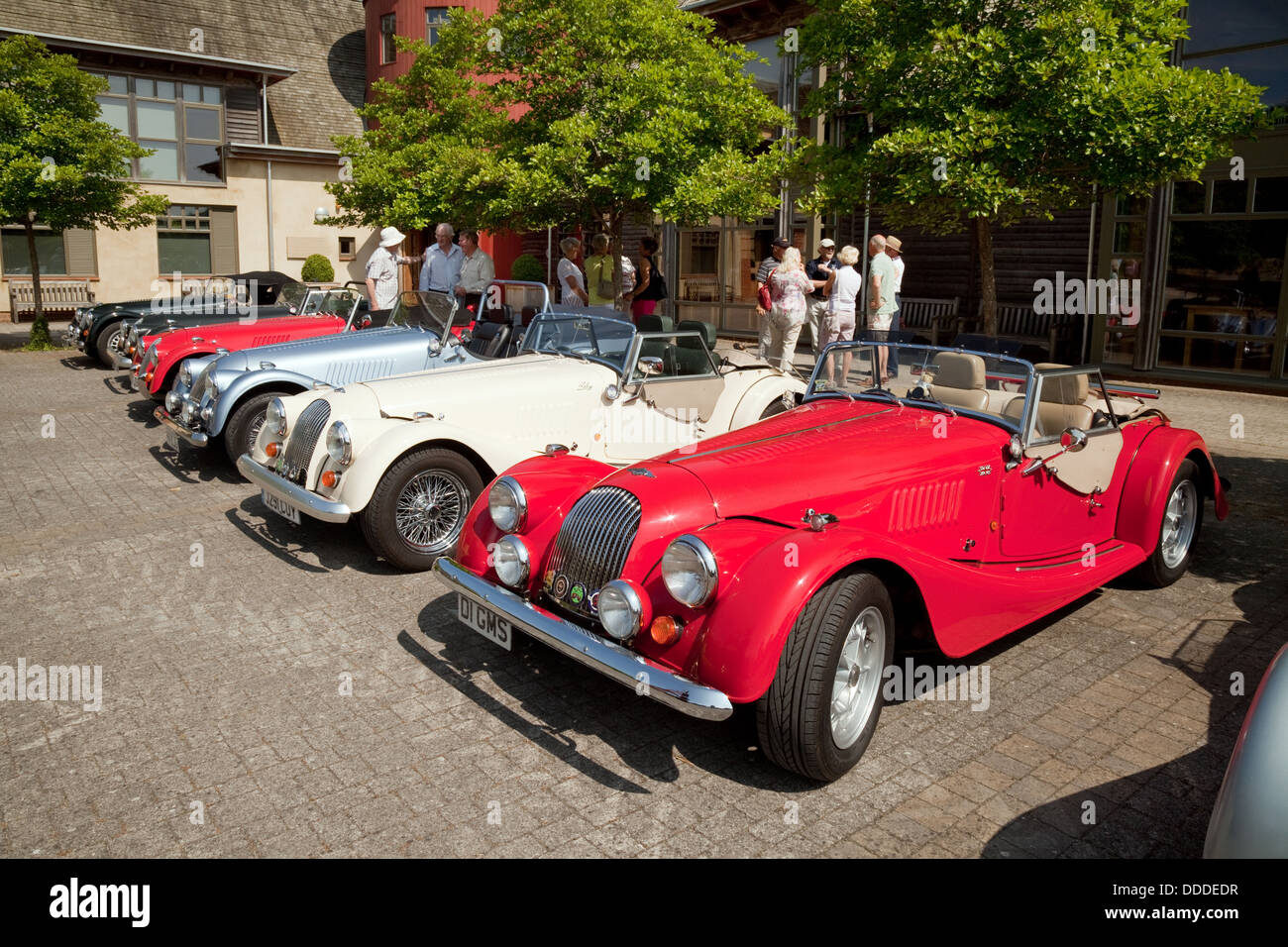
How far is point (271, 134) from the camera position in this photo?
2866cm

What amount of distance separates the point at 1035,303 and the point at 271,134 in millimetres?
23160

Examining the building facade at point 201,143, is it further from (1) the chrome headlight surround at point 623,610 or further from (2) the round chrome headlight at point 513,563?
(1) the chrome headlight surround at point 623,610

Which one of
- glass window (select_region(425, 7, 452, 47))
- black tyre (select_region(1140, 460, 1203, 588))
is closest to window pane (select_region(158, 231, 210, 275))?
glass window (select_region(425, 7, 452, 47))

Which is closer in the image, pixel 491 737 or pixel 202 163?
pixel 491 737

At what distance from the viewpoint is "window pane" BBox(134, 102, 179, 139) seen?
85.5ft

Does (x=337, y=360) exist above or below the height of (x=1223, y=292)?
below

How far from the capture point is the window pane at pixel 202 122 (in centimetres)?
2681

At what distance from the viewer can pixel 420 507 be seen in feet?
19.9

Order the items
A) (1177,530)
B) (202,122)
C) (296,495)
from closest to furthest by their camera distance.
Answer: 1. (1177,530)
2. (296,495)
3. (202,122)

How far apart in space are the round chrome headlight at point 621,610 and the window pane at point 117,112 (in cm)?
2779

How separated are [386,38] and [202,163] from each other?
279 inches

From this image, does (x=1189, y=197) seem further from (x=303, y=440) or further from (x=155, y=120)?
(x=155, y=120)

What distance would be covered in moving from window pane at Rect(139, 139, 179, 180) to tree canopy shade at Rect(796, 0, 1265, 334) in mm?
21611

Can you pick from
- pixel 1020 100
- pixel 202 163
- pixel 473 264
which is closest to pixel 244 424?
pixel 473 264
